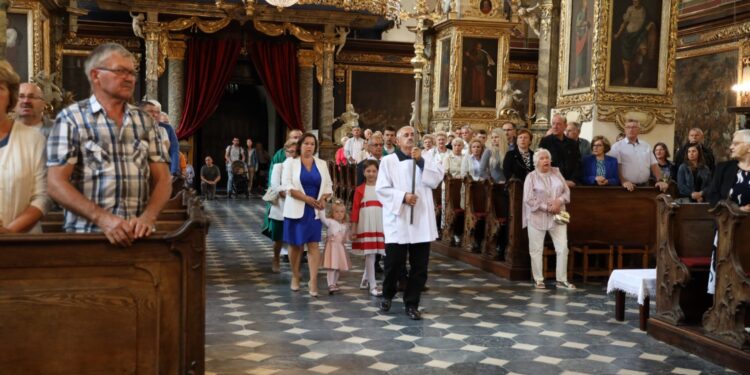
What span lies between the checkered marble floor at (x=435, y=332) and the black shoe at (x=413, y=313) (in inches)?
2.5

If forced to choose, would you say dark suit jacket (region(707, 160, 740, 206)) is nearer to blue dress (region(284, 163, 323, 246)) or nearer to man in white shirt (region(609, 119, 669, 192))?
man in white shirt (region(609, 119, 669, 192))

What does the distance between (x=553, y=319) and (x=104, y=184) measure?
4530mm

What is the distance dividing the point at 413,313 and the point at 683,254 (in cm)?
226

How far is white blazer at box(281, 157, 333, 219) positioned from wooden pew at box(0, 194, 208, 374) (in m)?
4.07

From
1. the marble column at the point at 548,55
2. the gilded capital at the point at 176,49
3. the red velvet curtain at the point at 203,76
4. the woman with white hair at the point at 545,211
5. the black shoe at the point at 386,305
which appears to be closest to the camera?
the black shoe at the point at 386,305

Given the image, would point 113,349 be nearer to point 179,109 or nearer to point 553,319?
point 553,319

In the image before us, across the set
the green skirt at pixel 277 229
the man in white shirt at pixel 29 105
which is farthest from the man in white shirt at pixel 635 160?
the man in white shirt at pixel 29 105

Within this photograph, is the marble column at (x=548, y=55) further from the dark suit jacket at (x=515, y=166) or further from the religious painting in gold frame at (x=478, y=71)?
the dark suit jacket at (x=515, y=166)

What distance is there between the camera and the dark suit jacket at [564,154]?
9109 mm

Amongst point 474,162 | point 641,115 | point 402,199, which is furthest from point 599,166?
point 402,199

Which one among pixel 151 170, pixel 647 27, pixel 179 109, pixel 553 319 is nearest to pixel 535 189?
pixel 553 319

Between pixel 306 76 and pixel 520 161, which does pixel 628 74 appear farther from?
pixel 306 76

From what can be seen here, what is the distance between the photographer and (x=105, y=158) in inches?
136

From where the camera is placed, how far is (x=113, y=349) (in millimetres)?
3416
